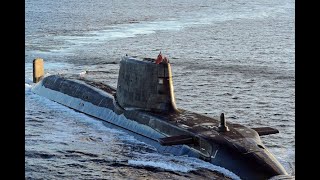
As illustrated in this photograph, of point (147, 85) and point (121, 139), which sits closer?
point (147, 85)

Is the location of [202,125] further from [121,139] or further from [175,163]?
[121,139]

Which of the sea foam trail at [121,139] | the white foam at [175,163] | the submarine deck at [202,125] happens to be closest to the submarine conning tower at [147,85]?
the submarine deck at [202,125]

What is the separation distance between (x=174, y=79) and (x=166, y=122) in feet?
66.4

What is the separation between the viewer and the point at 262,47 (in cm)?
6400

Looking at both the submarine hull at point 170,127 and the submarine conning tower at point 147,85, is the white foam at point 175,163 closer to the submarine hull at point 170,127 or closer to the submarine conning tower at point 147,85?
the submarine hull at point 170,127

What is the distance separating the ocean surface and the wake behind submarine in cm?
53

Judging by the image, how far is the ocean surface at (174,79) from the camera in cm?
2178

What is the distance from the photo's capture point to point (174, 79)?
43.4 meters

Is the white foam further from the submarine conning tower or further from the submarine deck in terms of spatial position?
the submarine conning tower

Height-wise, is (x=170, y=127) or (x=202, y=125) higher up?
(x=202, y=125)

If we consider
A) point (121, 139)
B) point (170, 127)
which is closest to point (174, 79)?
point (121, 139)

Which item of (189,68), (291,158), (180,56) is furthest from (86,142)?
(180,56)

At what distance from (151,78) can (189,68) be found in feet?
79.8
